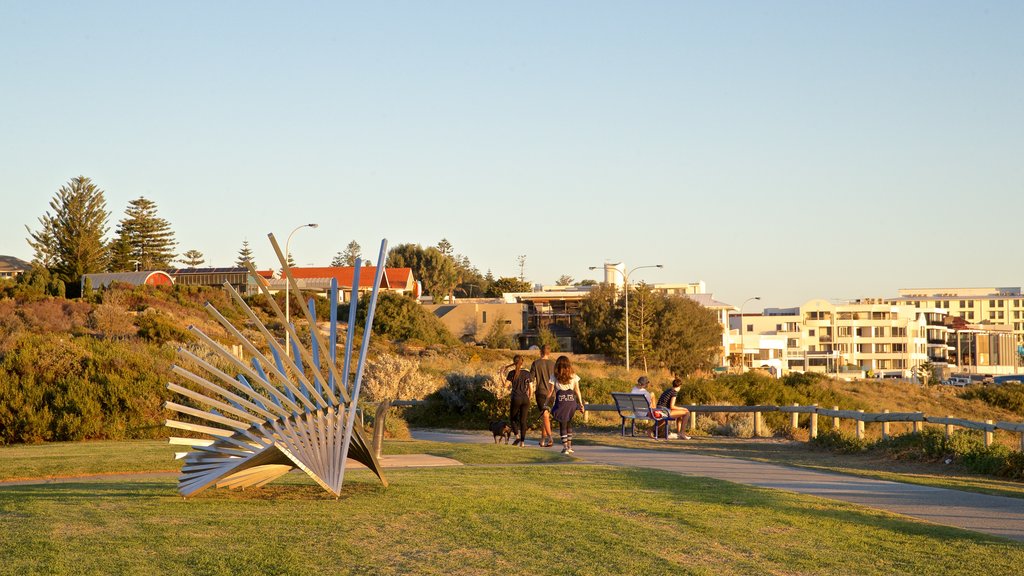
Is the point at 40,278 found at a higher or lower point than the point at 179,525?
higher

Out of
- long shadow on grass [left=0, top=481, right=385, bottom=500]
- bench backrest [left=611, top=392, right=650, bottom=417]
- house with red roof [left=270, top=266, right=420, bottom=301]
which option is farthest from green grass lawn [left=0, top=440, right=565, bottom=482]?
house with red roof [left=270, top=266, right=420, bottom=301]

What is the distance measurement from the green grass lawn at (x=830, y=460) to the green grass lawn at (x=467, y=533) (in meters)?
3.05

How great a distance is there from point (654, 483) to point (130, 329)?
4531 cm

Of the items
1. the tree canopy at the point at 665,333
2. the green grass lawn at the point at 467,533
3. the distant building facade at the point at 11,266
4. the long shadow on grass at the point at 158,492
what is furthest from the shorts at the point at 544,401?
the distant building facade at the point at 11,266

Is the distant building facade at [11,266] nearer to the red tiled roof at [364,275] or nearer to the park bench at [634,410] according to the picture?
the red tiled roof at [364,275]

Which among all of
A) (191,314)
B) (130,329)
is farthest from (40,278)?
(130,329)

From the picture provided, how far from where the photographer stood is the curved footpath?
30.6 feet

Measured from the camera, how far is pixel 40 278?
72.7 metres

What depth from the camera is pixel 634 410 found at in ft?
68.1

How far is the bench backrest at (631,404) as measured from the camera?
20203 millimetres

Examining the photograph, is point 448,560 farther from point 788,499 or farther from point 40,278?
point 40,278

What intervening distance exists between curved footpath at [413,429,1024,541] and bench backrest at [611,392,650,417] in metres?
3.32

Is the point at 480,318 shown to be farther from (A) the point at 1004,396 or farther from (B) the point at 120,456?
(B) the point at 120,456

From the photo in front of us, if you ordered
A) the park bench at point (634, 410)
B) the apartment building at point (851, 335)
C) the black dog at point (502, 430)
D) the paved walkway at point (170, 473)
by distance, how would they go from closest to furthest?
the paved walkway at point (170, 473) < the black dog at point (502, 430) < the park bench at point (634, 410) < the apartment building at point (851, 335)
